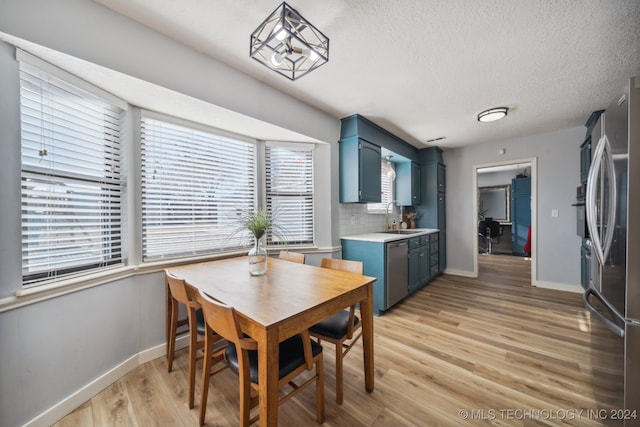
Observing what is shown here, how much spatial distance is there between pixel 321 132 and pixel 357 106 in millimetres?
510

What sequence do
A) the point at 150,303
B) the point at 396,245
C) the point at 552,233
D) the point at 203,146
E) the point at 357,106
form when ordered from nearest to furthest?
the point at 150,303
the point at 203,146
the point at 357,106
the point at 396,245
the point at 552,233

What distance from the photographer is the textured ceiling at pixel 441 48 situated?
4.68 feet

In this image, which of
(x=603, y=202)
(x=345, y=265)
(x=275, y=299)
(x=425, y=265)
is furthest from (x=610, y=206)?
(x=425, y=265)

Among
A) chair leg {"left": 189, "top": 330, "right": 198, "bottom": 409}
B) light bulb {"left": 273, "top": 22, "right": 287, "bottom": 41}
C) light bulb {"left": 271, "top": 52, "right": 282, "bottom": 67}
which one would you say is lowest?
chair leg {"left": 189, "top": 330, "right": 198, "bottom": 409}

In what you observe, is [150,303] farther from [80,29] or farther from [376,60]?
[376,60]

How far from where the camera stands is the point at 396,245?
9.81ft

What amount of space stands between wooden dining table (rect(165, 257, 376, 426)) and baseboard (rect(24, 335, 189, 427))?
424 mm

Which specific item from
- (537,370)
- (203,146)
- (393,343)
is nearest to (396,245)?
(393,343)

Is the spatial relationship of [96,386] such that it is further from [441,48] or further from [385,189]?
[385,189]

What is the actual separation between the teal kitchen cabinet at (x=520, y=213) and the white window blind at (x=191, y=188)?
6.95 m

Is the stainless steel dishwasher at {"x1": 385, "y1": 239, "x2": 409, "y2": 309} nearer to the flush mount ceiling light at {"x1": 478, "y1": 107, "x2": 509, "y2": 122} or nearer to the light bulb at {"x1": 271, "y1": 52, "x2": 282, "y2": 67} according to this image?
the flush mount ceiling light at {"x1": 478, "y1": 107, "x2": 509, "y2": 122}

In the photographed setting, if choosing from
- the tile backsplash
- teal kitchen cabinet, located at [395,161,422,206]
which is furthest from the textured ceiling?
teal kitchen cabinet, located at [395,161,422,206]

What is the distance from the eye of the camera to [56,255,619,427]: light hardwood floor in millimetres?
1405

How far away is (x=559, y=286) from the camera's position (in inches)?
144
